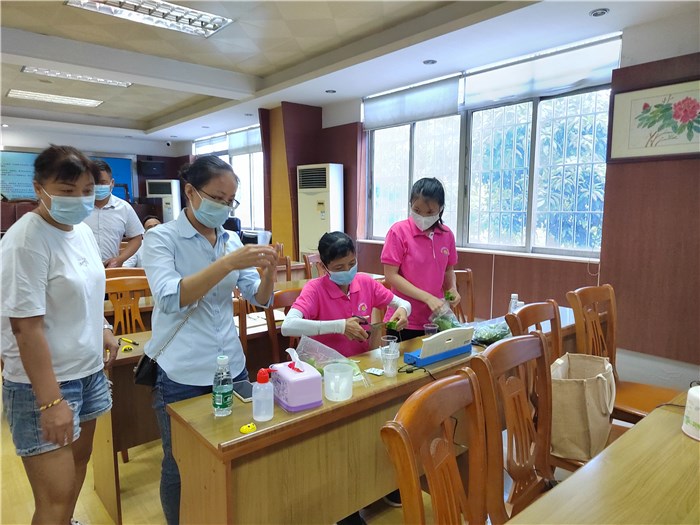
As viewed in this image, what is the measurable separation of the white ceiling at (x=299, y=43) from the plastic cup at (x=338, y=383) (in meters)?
2.91

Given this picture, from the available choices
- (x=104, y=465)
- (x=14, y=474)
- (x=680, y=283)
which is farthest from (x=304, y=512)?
(x=680, y=283)

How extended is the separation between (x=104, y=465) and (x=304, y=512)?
1.17 metres

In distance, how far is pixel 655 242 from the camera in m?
3.24

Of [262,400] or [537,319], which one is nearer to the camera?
[262,400]

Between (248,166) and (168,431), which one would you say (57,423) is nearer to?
(168,431)

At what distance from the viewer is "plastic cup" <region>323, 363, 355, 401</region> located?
Answer: 54.1 inches

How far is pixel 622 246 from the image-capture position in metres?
3.42

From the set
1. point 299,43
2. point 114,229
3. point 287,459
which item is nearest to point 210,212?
point 287,459

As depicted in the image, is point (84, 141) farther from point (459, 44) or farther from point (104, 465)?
point (104, 465)

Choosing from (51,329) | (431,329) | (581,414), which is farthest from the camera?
(431,329)

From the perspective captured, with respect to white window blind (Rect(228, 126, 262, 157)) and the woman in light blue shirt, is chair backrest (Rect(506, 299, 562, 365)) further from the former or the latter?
white window blind (Rect(228, 126, 262, 157))

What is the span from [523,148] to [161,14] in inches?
135

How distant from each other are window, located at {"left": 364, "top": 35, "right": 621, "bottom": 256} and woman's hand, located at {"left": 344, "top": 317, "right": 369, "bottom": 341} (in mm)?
2924

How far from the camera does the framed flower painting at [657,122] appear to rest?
3.03m
